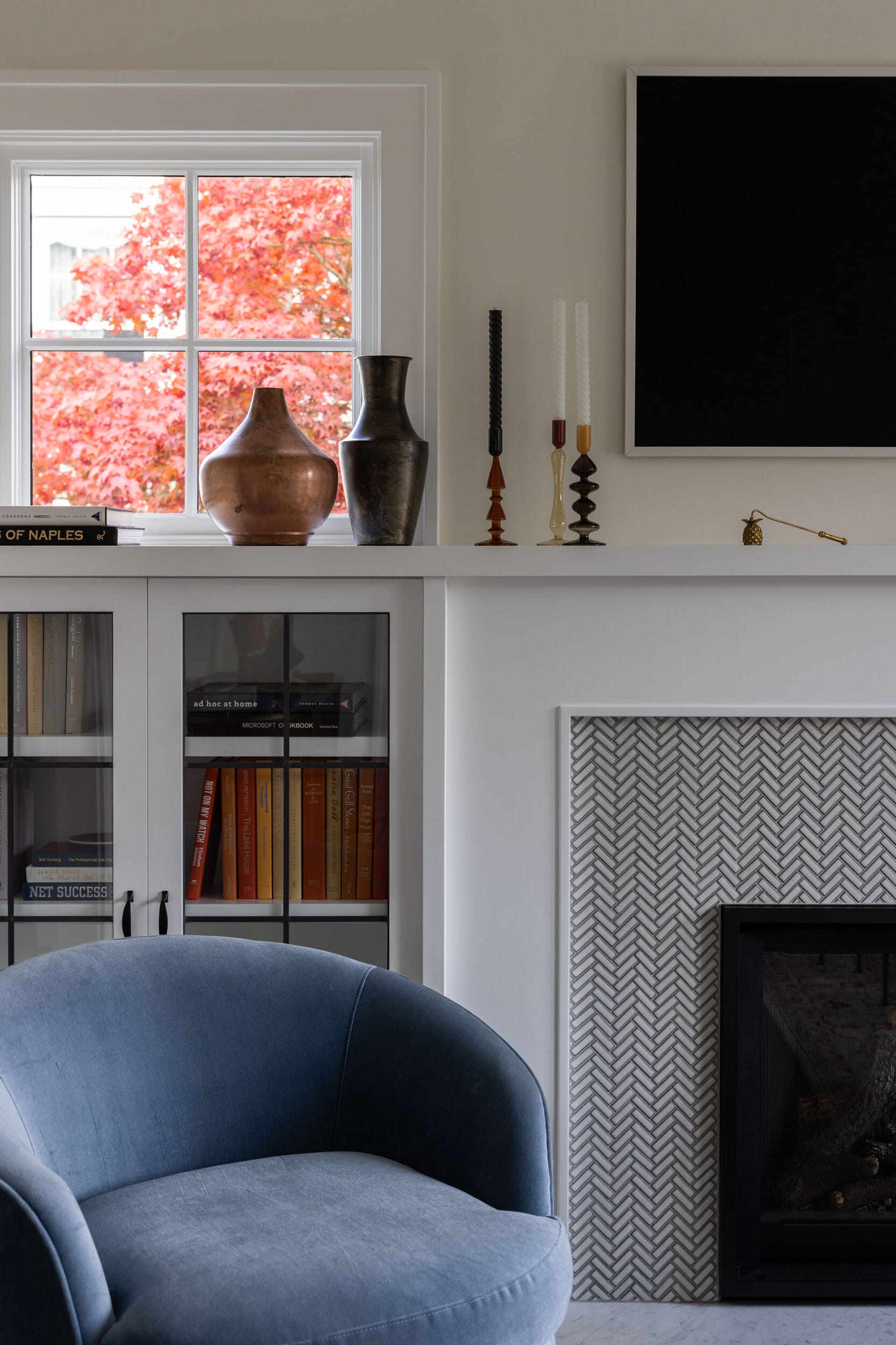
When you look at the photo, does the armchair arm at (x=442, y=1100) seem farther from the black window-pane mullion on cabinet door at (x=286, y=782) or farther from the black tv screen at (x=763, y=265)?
the black tv screen at (x=763, y=265)

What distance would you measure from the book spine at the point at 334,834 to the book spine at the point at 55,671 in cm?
47

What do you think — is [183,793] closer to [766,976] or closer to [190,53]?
[766,976]

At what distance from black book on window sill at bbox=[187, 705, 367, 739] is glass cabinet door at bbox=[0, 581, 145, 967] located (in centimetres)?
11

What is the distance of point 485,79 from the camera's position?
1.96 m

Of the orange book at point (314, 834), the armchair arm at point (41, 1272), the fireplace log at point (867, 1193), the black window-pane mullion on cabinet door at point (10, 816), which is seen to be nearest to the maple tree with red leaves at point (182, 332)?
the black window-pane mullion on cabinet door at point (10, 816)

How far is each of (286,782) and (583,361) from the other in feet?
2.95

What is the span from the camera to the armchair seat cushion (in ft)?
3.15

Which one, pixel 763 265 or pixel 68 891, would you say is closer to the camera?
pixel 68 891

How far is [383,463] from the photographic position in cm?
182

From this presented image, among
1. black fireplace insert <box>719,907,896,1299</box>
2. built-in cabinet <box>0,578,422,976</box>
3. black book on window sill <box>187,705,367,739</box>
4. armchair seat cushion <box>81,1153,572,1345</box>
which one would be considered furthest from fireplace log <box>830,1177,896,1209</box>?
black book on window sill <box>187,705,367,739</box>

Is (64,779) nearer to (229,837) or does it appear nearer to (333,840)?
(229,837)

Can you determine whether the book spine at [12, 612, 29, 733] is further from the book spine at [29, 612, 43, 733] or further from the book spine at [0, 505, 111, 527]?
the book spine at [0, 505, 111, 527]

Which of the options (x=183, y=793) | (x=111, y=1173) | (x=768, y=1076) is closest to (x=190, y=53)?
(x=183, y=793)

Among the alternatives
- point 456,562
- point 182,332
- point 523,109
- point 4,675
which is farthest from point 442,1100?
point 523,109
